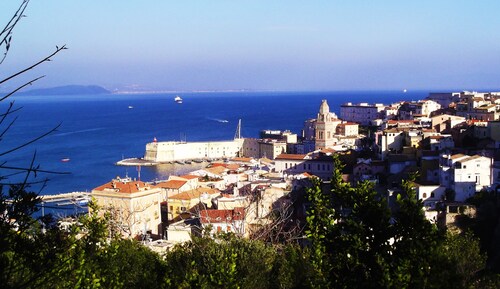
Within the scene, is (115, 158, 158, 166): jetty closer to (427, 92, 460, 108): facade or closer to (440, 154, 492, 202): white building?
(427, 92, 460, 108): facade

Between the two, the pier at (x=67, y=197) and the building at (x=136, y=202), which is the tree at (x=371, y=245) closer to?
the building at (x=136, y=202)

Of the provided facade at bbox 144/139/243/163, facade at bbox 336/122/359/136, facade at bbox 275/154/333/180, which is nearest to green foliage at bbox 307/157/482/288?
facade at bbox 275/154/333/180

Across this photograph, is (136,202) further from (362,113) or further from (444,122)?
(362,113)

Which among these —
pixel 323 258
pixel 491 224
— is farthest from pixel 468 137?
pixel 323 258

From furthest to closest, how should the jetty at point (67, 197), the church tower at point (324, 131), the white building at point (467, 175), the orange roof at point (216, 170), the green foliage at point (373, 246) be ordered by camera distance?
1. the church tower at point (324, 131)
2. the jetty at point (67, 197)
3. the orange roof at point (216, 170)
4. the white building at point (467, 175)
5. the green foliage at point (373, 246)

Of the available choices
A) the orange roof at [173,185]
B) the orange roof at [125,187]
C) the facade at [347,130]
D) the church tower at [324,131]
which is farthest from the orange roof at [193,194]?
the facade at [347,130]

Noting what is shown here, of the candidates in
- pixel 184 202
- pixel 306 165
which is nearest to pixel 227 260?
pixel 184 202

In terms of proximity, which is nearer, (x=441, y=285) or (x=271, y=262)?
(x=441, y=285)

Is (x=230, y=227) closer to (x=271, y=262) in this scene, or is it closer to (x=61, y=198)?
(x=271, y=262)
